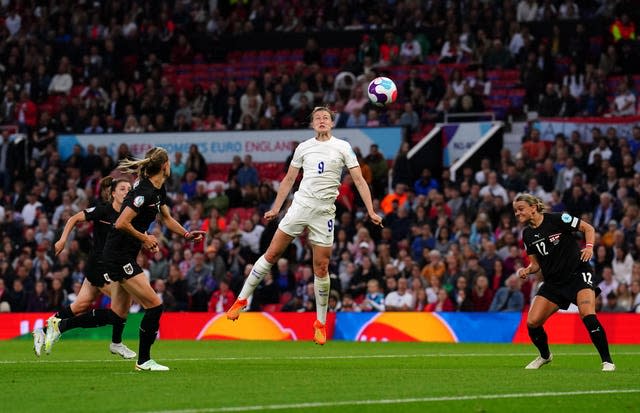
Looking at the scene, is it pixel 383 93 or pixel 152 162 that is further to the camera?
pixel 383 93

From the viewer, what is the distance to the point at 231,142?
3184 centimetres

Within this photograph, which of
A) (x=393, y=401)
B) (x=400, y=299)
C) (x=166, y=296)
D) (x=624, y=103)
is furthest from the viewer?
(x=624, y=103)

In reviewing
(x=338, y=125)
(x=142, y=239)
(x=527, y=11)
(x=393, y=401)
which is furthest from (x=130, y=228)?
(x=527, y=11)

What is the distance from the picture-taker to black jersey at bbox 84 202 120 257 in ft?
52.3

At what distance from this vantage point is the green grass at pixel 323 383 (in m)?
10.6

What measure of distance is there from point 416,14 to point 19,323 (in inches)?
526

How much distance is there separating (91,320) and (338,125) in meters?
16.3

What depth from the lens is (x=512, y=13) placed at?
32812mm

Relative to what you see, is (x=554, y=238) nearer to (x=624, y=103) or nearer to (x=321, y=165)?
(x=321, y=165)

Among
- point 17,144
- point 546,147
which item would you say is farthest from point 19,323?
point 546,147

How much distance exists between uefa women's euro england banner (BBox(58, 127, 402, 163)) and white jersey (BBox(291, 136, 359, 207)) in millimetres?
14428

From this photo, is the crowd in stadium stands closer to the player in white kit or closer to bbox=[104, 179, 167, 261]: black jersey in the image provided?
the player in white kit

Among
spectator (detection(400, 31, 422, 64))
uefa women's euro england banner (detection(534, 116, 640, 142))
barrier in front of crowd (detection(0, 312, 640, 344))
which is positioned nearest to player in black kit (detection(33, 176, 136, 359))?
barrier in front of crowd (detection(0, 312, 640, 344))

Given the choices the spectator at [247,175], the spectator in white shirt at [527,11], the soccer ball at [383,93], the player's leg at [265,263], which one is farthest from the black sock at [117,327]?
the spectator in white shirt at [527,11]
